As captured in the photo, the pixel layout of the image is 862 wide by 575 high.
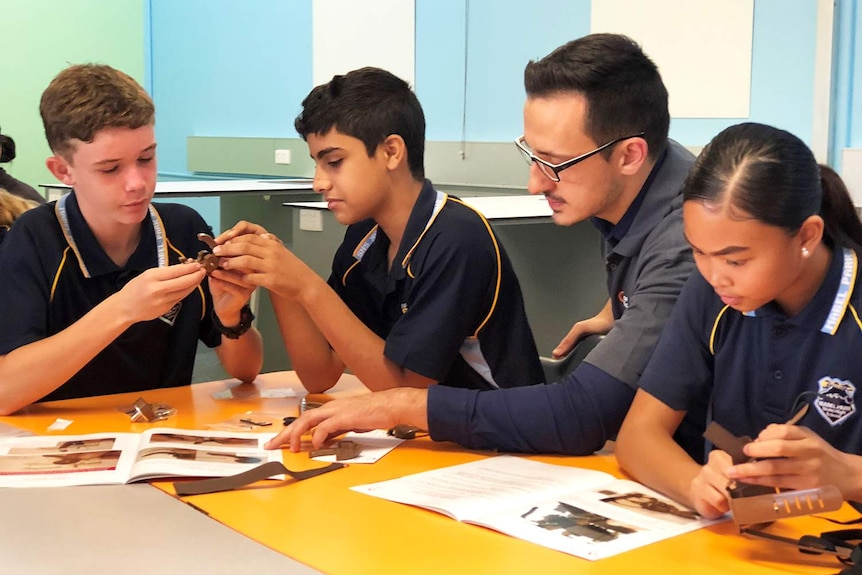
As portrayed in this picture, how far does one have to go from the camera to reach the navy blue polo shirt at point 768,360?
1.31 meters

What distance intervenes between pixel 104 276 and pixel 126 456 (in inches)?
22.8

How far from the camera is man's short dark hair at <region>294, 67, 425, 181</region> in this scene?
1985 millimetres

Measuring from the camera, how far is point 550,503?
1.27 meters

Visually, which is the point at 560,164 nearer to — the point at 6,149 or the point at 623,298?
the point at 623,298

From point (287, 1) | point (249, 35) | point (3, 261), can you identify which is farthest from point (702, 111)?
point (249, 35)

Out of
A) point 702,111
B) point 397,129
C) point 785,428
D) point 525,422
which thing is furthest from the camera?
point 702,111

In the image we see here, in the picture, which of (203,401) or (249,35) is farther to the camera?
(249,35)

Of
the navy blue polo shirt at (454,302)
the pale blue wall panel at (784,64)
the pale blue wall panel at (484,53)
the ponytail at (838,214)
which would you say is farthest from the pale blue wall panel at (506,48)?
the ponytail at (838,214)

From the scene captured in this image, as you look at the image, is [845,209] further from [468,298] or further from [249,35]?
[249,35]

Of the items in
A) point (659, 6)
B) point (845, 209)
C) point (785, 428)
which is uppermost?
point (659, 6)

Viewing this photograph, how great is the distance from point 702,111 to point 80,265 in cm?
255

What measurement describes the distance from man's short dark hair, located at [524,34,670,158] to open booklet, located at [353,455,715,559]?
0.60m

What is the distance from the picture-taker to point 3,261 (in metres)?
1.90

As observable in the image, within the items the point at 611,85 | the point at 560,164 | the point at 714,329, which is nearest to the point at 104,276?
the point at 560,164
